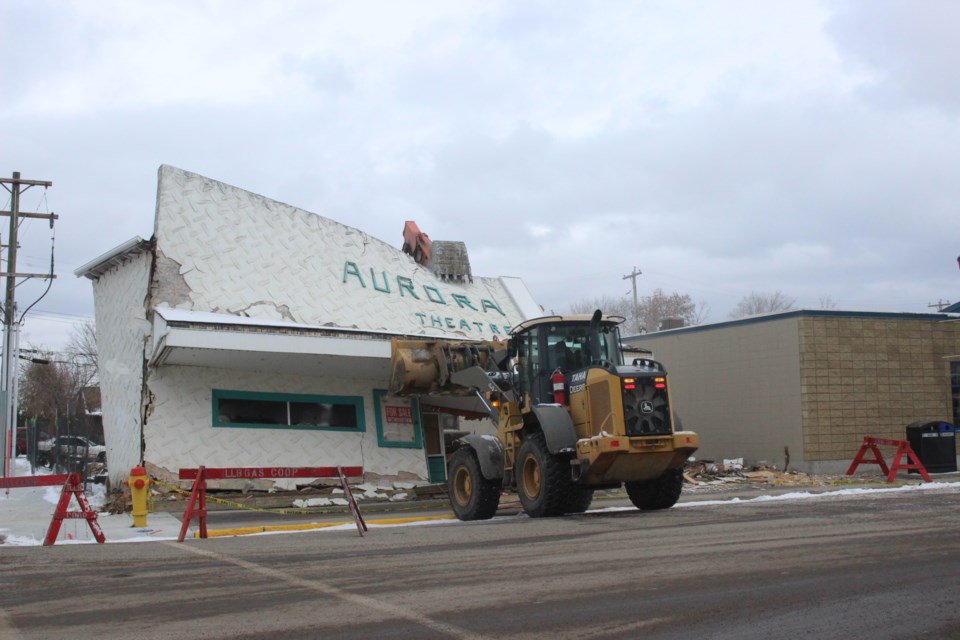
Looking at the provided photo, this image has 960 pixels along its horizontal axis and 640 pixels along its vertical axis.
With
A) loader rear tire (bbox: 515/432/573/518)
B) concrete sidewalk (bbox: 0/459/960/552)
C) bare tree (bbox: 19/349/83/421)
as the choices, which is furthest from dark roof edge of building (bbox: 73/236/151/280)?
bare tree (bbox: 19/349/83/421)

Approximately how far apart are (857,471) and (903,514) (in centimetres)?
1277

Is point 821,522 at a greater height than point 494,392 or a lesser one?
lesser

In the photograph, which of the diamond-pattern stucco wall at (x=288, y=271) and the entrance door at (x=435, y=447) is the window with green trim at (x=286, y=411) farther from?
the entrance door at (x=435, y=447)

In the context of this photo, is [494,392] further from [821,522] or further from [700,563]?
[700,563]

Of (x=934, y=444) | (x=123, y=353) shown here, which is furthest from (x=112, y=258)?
(x=934, y=444)

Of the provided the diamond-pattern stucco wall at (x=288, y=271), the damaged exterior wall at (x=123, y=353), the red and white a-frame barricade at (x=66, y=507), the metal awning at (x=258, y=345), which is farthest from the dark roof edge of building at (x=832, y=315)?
the red and white a-frame barricade at (x=66, y=507)

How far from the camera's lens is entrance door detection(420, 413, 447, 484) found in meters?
21.3

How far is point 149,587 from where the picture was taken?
25.3 ft

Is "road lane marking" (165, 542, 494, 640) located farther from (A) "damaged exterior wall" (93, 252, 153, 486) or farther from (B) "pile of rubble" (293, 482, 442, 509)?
(A) "damaged exterior wall" (93, 252, 153, 486)

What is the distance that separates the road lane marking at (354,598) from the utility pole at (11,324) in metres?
19.9

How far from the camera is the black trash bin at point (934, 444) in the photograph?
2353 centimetres

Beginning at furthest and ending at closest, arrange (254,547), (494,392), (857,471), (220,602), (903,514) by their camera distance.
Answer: (857,471)
(494,392)
(903,514)
(254,547)
(220,602)

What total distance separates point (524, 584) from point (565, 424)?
6278 mm

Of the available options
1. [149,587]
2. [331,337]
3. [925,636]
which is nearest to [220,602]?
[149,587]
